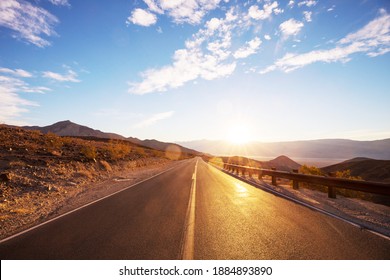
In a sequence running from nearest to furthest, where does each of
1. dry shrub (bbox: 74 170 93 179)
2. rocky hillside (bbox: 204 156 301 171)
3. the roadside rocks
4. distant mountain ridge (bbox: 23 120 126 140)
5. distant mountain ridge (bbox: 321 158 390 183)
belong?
1. the roadside rocks
2. dry shrub (bbox: 74 170 93 179)
3. distant mountain ridge (bbox: 321 158 390 183)
4. rocky hillside (bbox: 204 156 301 171)
5. distant mountain ridge (bbox: 23 120 126 140)

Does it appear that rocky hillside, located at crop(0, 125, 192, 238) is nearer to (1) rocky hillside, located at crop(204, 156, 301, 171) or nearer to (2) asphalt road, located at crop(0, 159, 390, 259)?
(2) asphalt road, located at crop(0, 159, 390, 259)

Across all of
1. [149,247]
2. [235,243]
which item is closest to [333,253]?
[235,243]

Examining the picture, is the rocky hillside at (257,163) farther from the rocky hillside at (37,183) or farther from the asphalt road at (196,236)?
the asphalt road at (196,236)

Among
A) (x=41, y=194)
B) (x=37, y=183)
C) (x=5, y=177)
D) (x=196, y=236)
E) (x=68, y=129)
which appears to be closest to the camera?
(x=196, y=236)

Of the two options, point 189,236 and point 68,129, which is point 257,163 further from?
point 68,129

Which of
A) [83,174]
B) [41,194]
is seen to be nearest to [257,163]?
[83,174]

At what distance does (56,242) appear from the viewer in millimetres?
5219

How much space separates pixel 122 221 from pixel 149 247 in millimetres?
2325

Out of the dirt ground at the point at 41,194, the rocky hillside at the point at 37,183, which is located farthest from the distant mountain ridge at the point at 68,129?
the dirt ground at the point at 41,194

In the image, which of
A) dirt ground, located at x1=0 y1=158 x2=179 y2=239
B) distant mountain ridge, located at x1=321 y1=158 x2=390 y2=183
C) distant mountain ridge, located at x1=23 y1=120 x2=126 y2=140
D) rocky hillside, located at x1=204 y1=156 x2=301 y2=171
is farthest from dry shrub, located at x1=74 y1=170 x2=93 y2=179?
distant mountain ridge, located at x1=23 y1=120 x2=126 y2=140

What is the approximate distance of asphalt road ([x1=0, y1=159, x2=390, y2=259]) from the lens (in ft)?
14.8

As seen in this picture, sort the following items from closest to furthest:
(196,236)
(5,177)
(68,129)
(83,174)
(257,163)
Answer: (196,236) → (5,177) → (83,174) → (257,163) → (68,129)

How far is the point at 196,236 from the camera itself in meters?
5.44
